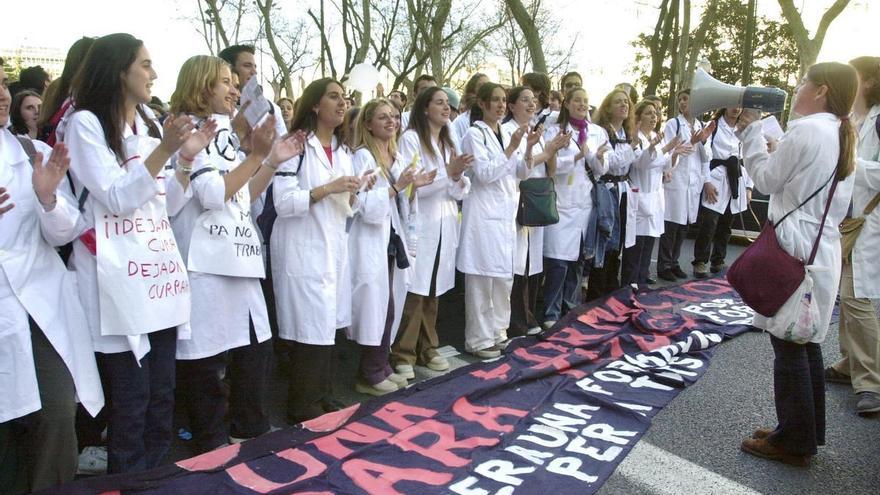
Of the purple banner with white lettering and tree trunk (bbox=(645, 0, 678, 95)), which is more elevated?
tree trunk (bbox=(645, 0, 678, 95))

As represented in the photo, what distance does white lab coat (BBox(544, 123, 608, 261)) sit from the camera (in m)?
5.62

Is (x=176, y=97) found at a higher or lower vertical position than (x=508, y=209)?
higher

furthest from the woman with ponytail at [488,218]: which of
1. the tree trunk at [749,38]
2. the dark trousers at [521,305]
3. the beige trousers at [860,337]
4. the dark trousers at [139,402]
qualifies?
the tree trunk at [749,38]

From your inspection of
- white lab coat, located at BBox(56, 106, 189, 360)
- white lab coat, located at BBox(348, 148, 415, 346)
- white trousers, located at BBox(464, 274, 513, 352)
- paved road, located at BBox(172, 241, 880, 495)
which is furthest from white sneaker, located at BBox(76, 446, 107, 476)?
white trousers, located at BBox(464, 274, 513, 352)

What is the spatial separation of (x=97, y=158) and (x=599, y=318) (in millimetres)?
4261

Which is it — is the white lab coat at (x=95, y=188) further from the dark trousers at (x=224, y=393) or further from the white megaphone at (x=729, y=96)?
the white megaphone at (x=729, y=96)

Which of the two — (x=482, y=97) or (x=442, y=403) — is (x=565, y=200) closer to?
(x=482, y=97)

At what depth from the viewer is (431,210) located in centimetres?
468

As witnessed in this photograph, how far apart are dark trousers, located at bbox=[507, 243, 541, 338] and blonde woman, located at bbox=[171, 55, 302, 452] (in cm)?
261

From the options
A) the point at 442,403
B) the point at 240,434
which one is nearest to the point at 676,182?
the point at 442,403

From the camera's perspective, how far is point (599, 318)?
5.72 m

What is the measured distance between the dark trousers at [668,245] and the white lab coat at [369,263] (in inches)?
177

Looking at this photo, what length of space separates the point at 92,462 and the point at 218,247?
3.95 feet

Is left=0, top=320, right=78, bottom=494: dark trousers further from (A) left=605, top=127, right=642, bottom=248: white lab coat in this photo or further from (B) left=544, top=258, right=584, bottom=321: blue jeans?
(A) left=605, top=127, right=642, bottom=248: white lab coat
